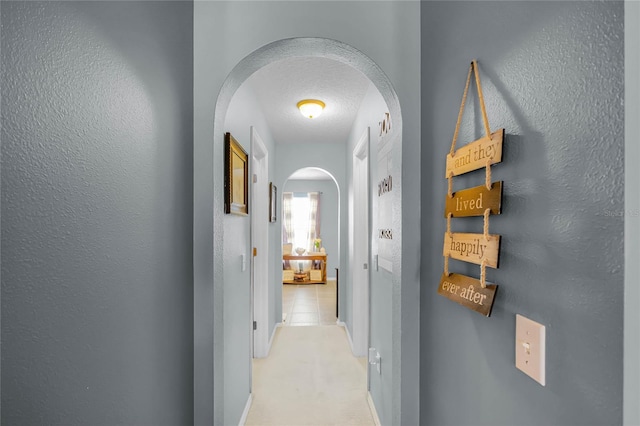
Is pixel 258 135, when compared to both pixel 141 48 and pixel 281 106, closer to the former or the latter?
pixel 281 106

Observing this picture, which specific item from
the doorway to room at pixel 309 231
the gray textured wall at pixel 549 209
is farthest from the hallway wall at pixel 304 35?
the doorway to room at pixel 309 231

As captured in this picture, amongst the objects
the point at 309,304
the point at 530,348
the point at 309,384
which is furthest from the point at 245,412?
the point at 309,304

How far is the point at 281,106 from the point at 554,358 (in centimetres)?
288

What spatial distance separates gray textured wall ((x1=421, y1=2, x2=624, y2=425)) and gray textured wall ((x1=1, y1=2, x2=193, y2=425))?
897 millimetres

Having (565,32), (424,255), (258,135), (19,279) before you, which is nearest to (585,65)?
(565,32)

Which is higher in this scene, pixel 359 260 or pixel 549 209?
pixel 549 209

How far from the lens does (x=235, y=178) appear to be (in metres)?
2.10

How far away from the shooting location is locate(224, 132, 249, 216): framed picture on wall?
6.16 ft

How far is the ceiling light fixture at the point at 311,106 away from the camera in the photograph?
117 inches

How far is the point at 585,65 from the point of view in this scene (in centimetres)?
56

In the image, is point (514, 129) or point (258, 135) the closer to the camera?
point (514, 129)

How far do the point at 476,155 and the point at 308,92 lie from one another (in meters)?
2.18

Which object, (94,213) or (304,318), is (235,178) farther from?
(304,318)

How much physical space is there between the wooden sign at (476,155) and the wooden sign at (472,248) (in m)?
0.17
